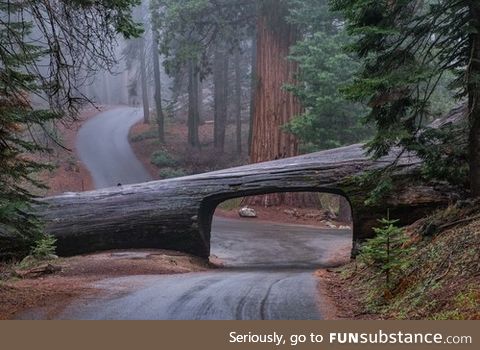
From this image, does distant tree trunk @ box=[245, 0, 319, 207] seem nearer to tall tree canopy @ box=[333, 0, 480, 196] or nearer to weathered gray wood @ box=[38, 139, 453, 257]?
weathered gray wood @ box=[38, 139, 453, 257]

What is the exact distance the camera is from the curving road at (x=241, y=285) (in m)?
6.93

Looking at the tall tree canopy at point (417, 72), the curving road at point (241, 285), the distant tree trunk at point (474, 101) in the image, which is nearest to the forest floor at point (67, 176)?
the curving road at point (241, 285)

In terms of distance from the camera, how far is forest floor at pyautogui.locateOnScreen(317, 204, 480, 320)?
530cm

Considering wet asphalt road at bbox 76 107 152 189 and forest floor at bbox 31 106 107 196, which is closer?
forest floor at bbox 31 106 107 196

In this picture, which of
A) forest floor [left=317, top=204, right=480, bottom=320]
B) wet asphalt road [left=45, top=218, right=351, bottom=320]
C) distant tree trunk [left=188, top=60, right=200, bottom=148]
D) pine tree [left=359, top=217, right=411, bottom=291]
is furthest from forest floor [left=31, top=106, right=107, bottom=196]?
pine tree [left=359, top=217, right=411, bottom=291]

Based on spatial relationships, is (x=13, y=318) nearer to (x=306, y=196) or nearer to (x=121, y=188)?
(x=121, y=188)

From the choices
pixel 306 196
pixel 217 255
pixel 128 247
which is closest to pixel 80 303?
pixel 128 247

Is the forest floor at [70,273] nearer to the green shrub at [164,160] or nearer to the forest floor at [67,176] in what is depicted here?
the forest floor at [67,176]

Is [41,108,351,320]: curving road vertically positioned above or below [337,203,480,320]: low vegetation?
below

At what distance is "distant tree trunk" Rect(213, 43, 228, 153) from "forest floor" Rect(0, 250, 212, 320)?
2107 centimetres

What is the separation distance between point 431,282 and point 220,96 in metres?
29.3

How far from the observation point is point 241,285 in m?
9.37

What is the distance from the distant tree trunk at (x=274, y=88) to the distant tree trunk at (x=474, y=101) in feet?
51.5

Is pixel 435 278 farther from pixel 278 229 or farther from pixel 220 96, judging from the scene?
pixel 220 96
